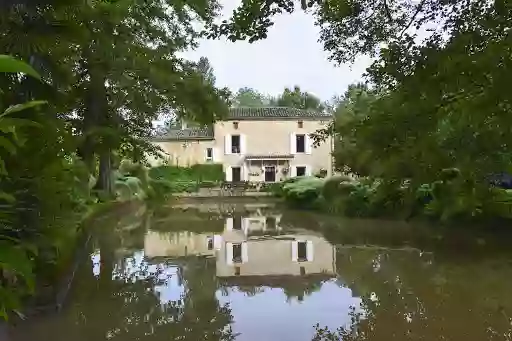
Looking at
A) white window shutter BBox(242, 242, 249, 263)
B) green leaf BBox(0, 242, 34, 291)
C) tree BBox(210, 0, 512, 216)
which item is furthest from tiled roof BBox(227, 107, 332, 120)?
green leaf BBox(0, 242, 34, 291)

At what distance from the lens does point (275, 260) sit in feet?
36.0

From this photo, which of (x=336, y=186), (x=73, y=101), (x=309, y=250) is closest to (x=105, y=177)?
(x=336, y=186)

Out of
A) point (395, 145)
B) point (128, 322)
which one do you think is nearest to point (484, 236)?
point (395, 145)

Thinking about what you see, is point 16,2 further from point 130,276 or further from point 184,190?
point 184,190

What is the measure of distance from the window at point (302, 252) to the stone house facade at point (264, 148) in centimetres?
2687

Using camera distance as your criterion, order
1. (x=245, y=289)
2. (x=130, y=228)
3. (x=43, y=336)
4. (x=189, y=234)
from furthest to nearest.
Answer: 1. (x=130, y=228)
2. (x=189, y=234)
3. (x=245, y=289)
4. (x=43, y=336)


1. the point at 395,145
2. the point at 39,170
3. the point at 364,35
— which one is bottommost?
the point at 39,170

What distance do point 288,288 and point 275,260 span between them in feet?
8.95

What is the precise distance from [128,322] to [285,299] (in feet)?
7.29

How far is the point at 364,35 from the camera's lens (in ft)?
28.3

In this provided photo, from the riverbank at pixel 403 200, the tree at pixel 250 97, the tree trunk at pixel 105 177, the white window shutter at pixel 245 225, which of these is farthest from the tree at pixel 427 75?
the tree at pixel 250 97

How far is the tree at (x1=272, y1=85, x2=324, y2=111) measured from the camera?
59312mm

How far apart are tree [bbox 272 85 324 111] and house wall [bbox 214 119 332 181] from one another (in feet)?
62.2

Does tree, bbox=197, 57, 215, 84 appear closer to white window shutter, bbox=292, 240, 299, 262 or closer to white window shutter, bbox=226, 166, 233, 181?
white window shutter, bbox=292, 240, 299, 262
